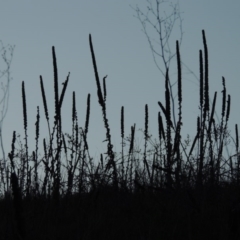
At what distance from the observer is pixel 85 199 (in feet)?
12.5

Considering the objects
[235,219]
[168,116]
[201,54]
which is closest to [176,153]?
[168,116]

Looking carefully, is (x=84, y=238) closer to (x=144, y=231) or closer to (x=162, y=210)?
(x=144, y=231)

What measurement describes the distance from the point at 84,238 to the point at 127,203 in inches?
38.1

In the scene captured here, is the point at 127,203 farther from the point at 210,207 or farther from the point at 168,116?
the point at 168,116

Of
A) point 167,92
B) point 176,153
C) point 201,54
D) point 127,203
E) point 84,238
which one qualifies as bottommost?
point 84,238

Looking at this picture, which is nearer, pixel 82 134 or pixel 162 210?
pixel 162 210

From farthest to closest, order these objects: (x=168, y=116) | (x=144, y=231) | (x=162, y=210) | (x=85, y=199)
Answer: (x=168, y=116) < (x=85, y=199) < (x=162, y=210) < (x=144, y=231)

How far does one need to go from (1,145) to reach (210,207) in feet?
4.91

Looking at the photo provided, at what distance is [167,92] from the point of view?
13.7ft

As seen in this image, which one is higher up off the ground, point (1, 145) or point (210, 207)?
point (1, 145)

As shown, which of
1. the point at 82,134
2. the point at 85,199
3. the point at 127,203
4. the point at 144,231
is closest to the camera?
the point at 144,231

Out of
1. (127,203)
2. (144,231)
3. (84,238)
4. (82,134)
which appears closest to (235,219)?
(144,231)

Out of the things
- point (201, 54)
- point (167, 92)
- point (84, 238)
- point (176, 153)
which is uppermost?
point (201, 54)

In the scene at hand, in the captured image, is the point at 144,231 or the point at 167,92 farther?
the point at 167,92
